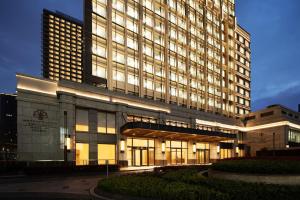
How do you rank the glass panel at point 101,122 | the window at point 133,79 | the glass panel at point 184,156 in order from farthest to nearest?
1. the glass panel at point 184,156
2. the window at point 133,79
3. the glass panel at point 101,122

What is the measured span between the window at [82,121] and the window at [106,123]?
2.51 metres

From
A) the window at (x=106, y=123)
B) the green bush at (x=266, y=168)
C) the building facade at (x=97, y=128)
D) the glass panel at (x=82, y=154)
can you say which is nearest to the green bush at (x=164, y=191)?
the green bush at (x=266, y=168)

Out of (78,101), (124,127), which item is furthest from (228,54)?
(78,101)

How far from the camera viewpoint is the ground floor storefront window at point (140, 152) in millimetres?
52125

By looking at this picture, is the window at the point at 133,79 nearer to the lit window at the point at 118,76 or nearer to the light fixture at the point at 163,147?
the lit window at the point at 118,76

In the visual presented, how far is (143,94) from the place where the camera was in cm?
5956

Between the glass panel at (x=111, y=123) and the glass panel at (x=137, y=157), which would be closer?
the glass panel at (x=111, y=123)

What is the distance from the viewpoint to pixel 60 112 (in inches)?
1599

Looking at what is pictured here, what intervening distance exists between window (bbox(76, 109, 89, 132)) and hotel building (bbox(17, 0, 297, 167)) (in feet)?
0.48

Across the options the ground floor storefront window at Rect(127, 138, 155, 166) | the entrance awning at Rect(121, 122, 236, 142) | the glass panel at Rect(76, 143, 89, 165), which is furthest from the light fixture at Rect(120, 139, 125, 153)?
the glass panel at Rect(76, 143, 89, 165)

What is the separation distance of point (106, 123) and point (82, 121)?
462cm

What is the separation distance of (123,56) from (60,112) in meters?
19.6

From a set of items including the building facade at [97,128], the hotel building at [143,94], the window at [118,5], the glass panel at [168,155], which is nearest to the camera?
the building facade at [97,128]

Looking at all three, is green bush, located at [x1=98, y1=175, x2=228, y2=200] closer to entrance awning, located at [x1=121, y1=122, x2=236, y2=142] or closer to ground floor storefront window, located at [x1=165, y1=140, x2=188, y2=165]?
entrance awning, located at [x1=121, y1=122, x2=236, y2=142]
